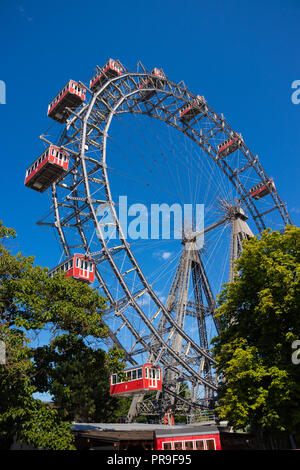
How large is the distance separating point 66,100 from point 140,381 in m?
25.8

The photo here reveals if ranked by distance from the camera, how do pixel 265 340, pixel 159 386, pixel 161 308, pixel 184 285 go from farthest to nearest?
pixel 184 285 → pixel 161 308 → pixel 159 386 → pixel 265 340

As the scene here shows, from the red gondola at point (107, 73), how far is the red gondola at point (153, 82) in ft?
9.12

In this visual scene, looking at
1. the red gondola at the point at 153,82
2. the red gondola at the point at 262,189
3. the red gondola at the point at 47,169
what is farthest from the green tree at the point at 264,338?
the red gondola at the point at 262,189

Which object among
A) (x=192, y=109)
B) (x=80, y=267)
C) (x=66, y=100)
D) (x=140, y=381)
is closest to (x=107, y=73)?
(x=66, y=100)

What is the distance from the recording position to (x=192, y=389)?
33781 millimetres

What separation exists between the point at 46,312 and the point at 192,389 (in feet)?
77.0

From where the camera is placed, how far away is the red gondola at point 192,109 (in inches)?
1708

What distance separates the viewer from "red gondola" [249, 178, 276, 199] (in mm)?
46875

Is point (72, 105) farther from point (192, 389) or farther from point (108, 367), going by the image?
point (192, 389)

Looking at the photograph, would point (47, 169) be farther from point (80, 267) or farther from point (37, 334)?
point (37, 334)

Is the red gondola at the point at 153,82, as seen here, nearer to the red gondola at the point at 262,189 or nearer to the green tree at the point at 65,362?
the red gondola at the point at 262,189

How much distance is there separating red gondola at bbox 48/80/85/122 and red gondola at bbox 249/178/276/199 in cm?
2453

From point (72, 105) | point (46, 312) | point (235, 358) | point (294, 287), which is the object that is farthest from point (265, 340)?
point (72, 105)

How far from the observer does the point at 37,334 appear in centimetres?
1519
